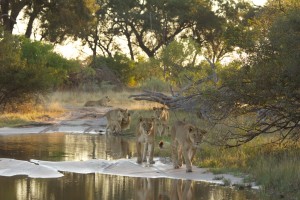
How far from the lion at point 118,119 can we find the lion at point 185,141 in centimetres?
860

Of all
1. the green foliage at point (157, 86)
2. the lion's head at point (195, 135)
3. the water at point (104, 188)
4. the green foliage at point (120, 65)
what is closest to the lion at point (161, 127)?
the water at point (104, 188)

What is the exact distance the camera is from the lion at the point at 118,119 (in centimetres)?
2438

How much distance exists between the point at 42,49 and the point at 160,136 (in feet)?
51.2

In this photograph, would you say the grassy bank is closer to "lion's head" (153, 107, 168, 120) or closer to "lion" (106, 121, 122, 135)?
"lion's head" (153, 107, 168, 120)

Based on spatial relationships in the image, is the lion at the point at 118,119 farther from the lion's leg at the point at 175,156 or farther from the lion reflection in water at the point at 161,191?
the lion reflection in water at the point at 161,191

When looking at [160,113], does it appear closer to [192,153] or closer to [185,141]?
[192,153]

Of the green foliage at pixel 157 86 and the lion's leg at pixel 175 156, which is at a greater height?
the green foliage at pixel 157 86

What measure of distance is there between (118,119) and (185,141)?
946cm

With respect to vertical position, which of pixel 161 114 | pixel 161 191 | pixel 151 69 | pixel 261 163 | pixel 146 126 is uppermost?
pixel 151 69

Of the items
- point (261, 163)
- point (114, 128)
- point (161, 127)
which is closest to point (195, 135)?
point (261, 163)

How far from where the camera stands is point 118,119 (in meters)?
24.6

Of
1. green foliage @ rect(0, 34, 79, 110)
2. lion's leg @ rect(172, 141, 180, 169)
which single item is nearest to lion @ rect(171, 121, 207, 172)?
lion's leg @ rect(172, 141, 180, 169)

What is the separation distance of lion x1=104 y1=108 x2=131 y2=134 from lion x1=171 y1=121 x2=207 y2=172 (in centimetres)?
860

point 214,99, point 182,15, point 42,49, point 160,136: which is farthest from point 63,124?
point 182,15
